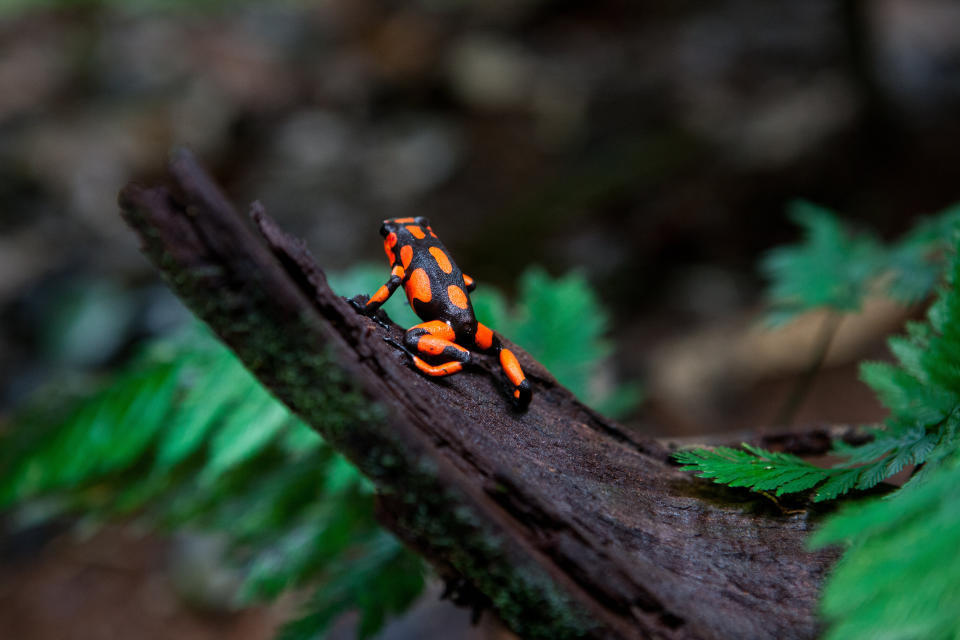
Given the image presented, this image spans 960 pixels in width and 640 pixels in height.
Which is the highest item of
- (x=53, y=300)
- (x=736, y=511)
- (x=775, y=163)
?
(x=775, y=163)

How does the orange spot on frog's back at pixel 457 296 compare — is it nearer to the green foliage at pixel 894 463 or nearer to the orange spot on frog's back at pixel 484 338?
the orange spot on frog's back at pixel 484 338

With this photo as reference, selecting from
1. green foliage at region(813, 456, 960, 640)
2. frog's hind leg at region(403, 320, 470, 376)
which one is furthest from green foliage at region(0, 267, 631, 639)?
green foliage at region(813, 456, 960, 640)

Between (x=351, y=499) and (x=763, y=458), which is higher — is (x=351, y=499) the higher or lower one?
the higher one

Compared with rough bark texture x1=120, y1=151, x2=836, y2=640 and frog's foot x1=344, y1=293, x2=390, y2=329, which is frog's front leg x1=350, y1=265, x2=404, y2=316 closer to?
frog's foot x1=344, y1=293, x2=390, y2=329

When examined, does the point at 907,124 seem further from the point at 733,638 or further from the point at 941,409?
the point at 733,638

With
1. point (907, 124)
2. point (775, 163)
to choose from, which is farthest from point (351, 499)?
point (907, 124)

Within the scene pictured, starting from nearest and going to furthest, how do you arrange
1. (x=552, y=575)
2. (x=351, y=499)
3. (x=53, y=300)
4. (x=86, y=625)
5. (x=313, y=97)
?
(x=552, y=575) → (x=351, y=499) → (x=86, y=625) → (x=53, y=300) → (x=313, y=97)

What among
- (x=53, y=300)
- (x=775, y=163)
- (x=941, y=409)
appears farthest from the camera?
(x=775, y=163)
